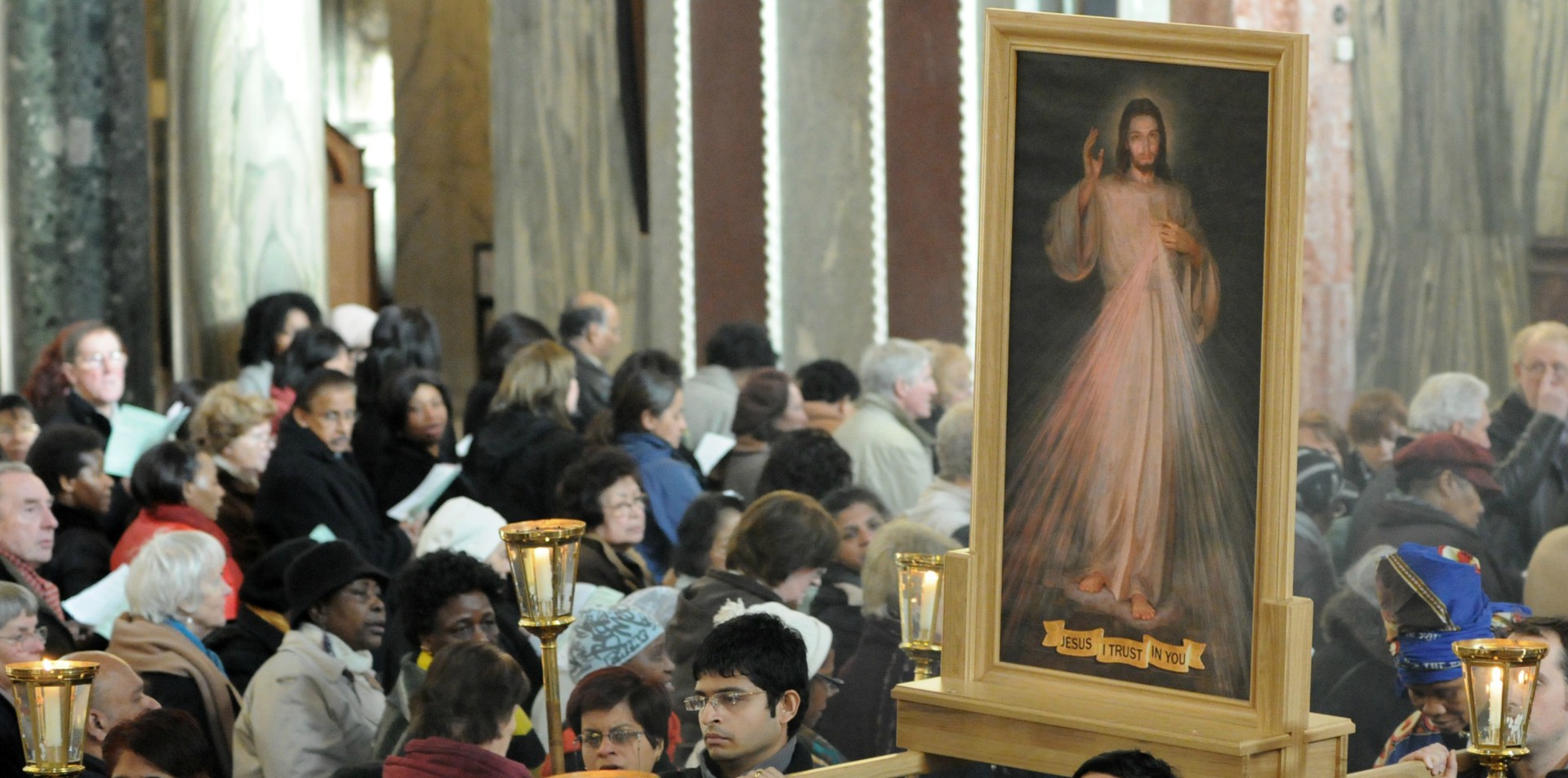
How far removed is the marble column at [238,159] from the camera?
11117 millimetres

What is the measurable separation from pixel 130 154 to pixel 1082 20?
7791 mm

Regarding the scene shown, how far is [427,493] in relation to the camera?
Answer: 24.5 ft

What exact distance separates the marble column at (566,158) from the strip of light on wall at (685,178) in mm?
398

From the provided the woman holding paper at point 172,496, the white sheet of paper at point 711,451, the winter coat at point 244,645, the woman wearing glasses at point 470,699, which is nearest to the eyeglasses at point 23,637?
the winter coat at point 244,645

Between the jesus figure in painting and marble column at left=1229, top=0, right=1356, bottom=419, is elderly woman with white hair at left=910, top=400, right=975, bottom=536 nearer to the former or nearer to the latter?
marble column at left=1229, top=0, right=1356, bottom=419

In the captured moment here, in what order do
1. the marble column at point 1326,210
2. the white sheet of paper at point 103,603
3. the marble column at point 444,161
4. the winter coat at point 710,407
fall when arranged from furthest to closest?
the marble column at point 444,161 → the winter coat at point 710,407 → the marble column at point 1326,210 → the white sheet of paper at point 103,603

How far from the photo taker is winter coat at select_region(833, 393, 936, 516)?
7.77 m

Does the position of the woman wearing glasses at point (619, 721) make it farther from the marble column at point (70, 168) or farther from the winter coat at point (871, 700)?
the marble column at point (70, 168)

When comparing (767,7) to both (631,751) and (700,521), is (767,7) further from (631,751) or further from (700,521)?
(631,751)

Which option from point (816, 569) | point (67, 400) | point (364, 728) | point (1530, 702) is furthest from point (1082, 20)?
point (67, 400)

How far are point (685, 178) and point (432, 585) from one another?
24.8 feet

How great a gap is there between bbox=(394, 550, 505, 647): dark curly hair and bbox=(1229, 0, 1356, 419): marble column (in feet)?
13.1

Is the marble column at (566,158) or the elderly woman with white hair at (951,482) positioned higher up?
the marble column at (566,158)

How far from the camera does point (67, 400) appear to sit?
8.81 meters
